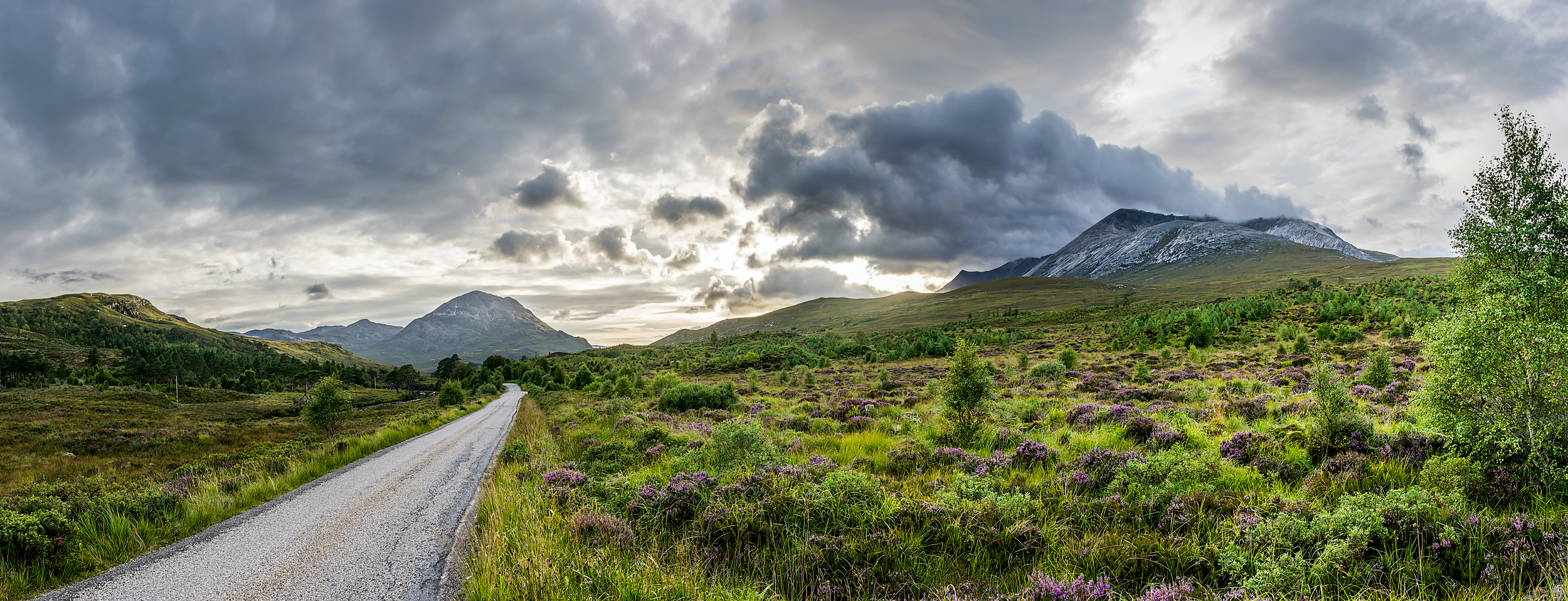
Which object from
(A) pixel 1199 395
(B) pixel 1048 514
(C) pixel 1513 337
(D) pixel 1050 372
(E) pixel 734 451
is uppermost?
(C) pixel 1513 337

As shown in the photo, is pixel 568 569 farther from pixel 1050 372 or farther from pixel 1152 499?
pixel 1050 372

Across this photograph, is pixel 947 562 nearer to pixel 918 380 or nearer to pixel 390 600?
pixel 390 600

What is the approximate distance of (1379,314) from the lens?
1682 inches

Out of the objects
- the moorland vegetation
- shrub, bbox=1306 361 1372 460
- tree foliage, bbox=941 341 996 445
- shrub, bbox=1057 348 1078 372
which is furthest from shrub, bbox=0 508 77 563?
shrub, bbox=1057 348 1078 372

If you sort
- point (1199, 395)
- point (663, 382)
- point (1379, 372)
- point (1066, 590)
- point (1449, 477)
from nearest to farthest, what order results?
point (1066, 590) < point (1449, 477) < point (1379, 372) < point (1199, 395) < point (663, 382)

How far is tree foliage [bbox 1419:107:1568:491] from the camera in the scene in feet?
19.3

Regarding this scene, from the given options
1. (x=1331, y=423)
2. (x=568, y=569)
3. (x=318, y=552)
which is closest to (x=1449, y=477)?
(x=1331, y=423)

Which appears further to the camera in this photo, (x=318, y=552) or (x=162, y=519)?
(x=162, y=519)

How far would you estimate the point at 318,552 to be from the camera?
8148 mm

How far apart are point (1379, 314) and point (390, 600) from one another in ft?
217

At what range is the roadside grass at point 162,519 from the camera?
23.9ft

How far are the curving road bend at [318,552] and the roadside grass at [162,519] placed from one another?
41cm

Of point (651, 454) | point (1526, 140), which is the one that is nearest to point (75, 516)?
point (651, 454)

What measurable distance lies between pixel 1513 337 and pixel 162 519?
2151 centimetres
